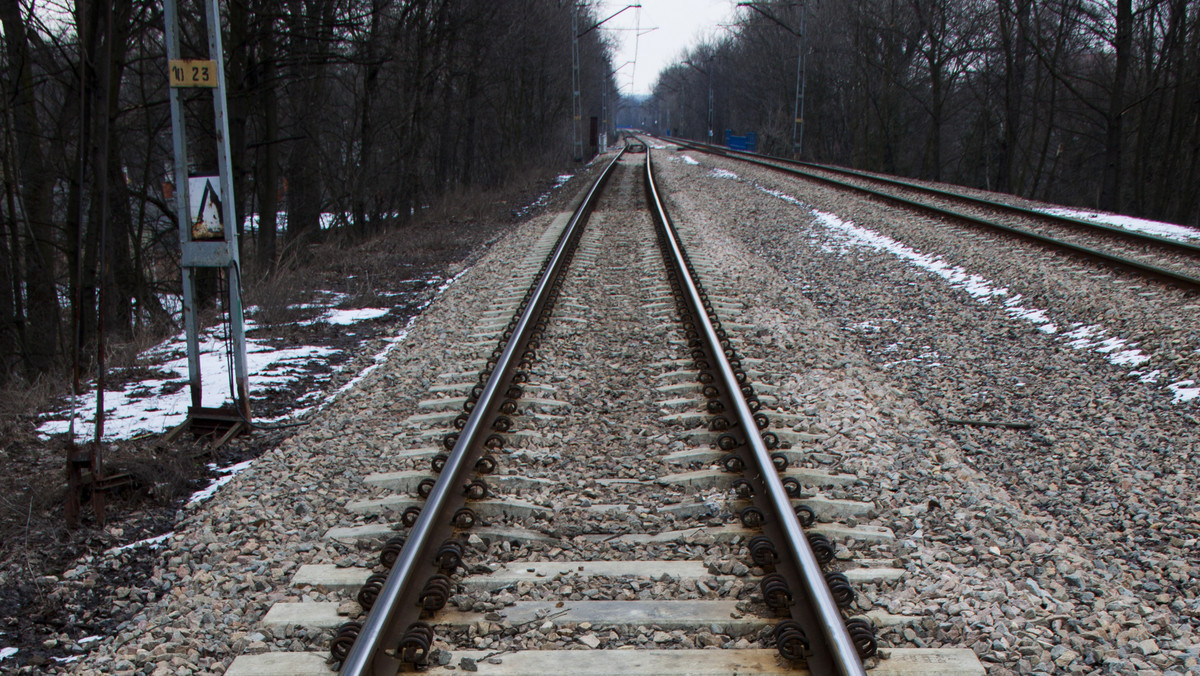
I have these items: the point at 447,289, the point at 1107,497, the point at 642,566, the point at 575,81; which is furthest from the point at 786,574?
the point at 575,81

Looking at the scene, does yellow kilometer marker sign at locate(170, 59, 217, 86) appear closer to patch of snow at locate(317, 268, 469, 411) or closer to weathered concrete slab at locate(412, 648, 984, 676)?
patch of snow at locate(317, 268, 469, 411)

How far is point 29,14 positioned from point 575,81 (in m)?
26.8

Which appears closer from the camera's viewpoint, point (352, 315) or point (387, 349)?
point (387, 349)

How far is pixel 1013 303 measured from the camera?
25.6 feet

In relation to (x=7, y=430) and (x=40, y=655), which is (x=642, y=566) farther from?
(x=7, y=430)

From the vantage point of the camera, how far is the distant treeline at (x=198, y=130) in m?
10.2

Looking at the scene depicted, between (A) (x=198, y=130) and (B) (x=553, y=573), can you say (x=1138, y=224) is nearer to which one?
(B) (x=553, y=573)

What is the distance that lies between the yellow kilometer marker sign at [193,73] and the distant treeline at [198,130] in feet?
2.11

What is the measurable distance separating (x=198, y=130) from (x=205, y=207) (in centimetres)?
959

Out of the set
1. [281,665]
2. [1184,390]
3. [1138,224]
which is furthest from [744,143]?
[281,665]

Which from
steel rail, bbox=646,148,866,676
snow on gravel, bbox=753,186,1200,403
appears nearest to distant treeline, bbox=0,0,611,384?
steel rail, bbox=646,148,866,676

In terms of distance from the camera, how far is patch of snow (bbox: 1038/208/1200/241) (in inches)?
427

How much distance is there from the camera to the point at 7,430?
5.38 m

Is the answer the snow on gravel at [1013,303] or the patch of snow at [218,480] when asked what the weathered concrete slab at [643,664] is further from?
the snow on gravel at [1013,303]
